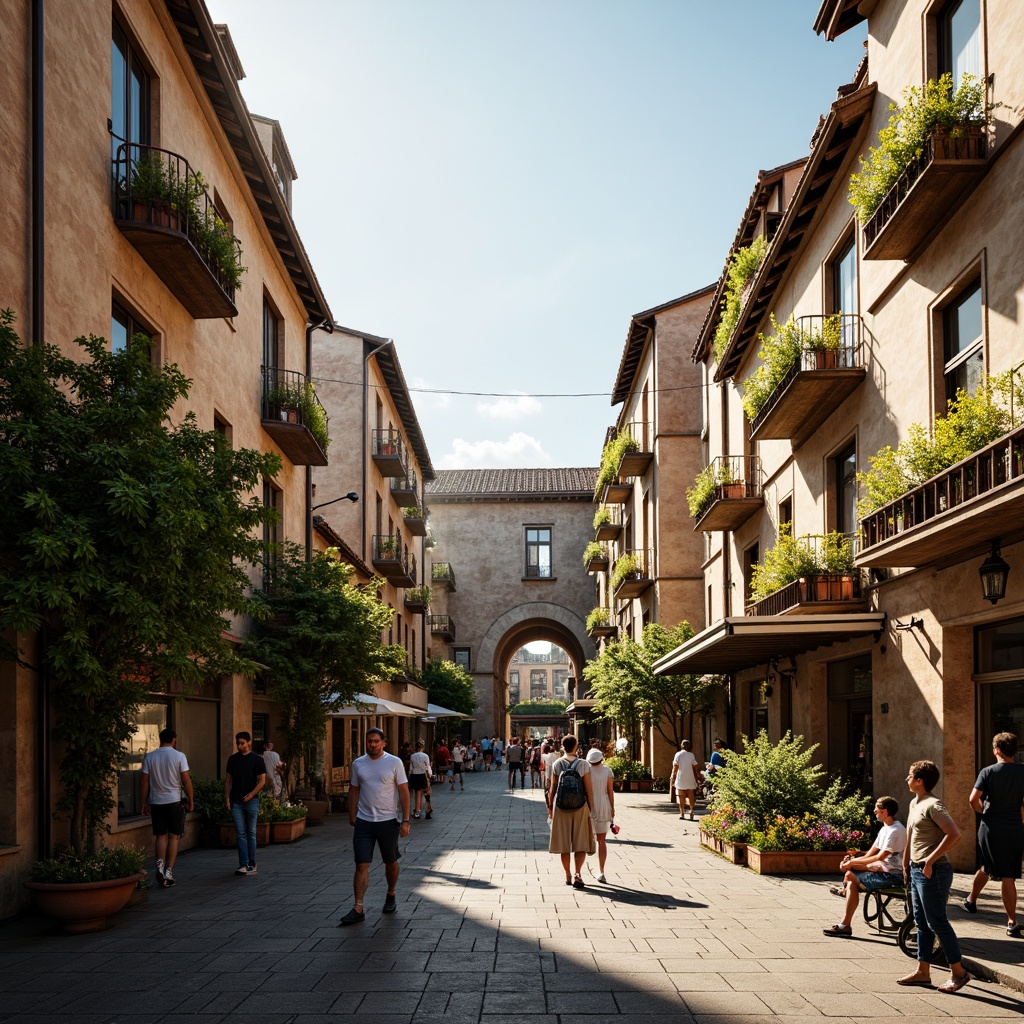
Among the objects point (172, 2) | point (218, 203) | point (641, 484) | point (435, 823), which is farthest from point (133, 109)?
point (641, 484)

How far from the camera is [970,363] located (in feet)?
39.9

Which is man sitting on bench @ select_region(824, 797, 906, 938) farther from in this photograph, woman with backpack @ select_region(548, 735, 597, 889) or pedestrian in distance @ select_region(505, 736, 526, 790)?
pedestrian in distance @ select_region(505, 736, 526, 790)

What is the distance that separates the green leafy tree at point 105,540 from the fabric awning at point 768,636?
7.98 meters

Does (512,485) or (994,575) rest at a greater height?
→ (512,485)

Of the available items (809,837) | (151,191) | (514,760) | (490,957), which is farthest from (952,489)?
(514,760)

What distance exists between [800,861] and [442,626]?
40568mm

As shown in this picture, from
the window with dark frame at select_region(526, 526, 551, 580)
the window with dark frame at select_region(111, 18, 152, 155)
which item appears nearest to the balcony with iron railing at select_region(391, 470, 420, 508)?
the window with dark frame at select_region(526, 526, 551, 580)

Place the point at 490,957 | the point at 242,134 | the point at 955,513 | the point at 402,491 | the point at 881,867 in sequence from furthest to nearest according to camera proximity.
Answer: the point at 402,491 < the point at 242,134 < the point at 955,513 < the point at 881,867 < the point at 490,957

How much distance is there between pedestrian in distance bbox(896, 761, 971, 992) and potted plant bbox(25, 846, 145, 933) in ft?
21.5

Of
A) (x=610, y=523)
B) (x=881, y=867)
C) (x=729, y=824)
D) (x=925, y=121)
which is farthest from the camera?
(x=610, y=523)

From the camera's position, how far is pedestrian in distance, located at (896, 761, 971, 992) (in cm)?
720

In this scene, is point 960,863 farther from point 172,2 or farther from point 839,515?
point 172,2

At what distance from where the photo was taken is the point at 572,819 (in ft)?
40.3

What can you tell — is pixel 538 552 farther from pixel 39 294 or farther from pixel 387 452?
pixel 39 294
